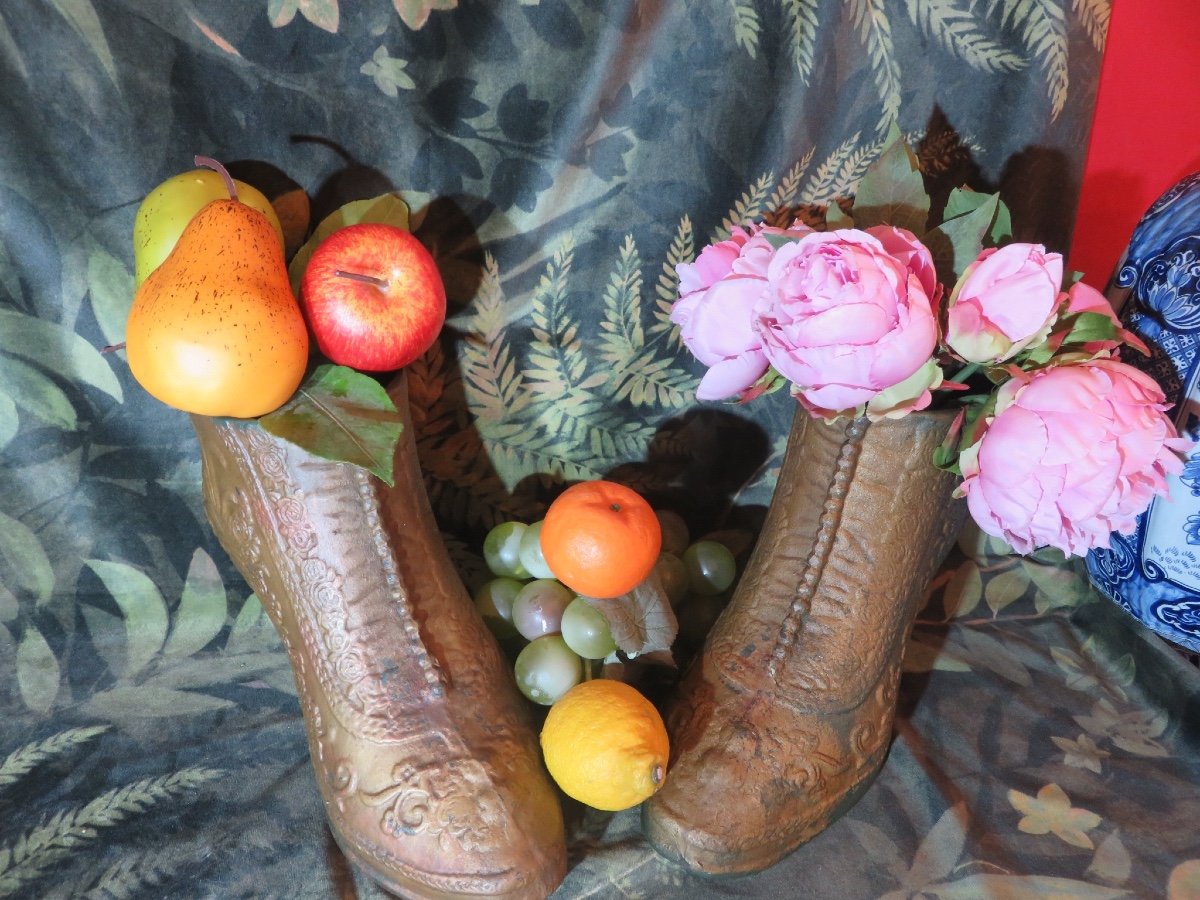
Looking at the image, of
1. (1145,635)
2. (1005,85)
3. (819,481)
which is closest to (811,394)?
(819,481)

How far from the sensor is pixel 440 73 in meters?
0.71

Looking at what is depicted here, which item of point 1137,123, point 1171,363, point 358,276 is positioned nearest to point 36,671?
point 358,276

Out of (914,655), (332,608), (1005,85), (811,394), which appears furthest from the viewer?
(914,655)

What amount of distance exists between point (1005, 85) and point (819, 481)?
0.41m

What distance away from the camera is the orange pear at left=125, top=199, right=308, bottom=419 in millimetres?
537

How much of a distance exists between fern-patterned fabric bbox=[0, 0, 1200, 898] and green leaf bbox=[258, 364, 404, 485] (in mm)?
191

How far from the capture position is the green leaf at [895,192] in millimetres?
629

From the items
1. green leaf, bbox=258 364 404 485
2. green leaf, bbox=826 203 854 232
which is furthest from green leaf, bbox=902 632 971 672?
green leaf, bbox=258 364 404 485

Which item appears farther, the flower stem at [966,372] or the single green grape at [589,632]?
the single green grape at [589,632]

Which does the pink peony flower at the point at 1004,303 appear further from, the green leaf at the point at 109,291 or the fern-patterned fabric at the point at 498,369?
the green leaf at the point at 109,291

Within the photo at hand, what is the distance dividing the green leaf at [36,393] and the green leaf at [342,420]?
1.02 feet

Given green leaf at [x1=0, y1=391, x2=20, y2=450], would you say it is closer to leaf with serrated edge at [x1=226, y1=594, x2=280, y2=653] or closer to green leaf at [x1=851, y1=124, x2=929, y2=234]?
leaf with serrated edge at [x1=226, y1=594, x2=280, y2=653]

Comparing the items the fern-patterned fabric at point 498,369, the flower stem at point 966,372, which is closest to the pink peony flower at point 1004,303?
the flower stem at point 966,372

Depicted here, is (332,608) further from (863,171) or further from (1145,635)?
(1145,635)
